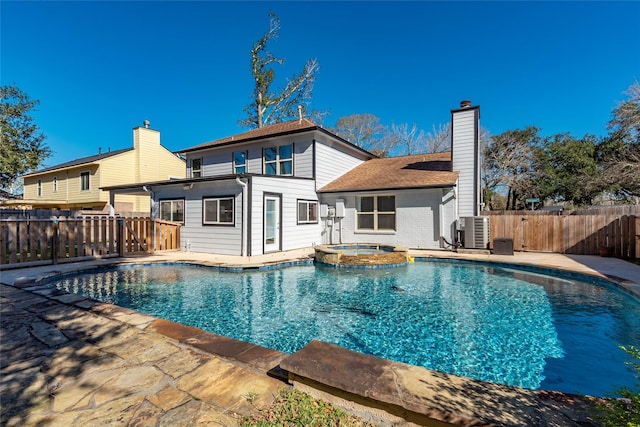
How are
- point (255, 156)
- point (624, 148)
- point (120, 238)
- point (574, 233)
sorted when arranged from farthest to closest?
point (624, 148) < point (255, 156) < point (574, 233) < point (120, 238)

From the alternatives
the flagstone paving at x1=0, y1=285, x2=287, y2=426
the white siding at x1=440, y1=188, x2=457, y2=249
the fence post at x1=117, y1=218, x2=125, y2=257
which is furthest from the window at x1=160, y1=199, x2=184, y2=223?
the white siding at x1=440, y1=188, x2=457, y2=249

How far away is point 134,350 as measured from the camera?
2998 mm

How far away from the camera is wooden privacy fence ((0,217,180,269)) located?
7862 millimetres

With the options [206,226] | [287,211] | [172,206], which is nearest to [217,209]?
[206,226]

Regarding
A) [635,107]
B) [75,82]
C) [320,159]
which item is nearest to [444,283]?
[320,159]

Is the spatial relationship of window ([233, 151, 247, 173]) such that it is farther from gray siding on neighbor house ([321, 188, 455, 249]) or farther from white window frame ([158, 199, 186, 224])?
gray siding on neighbor house ([321, 188, 455, 249])

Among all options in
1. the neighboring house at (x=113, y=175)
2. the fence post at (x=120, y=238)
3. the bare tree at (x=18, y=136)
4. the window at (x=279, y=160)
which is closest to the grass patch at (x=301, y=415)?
the fence post at (x=120, y=238)

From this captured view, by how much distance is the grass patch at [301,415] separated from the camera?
75.2 inches

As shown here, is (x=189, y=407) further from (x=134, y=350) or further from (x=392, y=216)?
(x=392, y=216)

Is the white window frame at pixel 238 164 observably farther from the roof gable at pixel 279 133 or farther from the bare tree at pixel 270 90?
the bare tree at pixel 270 90

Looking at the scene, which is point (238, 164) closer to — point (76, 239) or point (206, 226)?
point (206, 226)

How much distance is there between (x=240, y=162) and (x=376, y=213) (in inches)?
297

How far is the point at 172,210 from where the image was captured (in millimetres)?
12992

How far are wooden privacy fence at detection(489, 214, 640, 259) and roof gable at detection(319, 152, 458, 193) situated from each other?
288 centimetres
